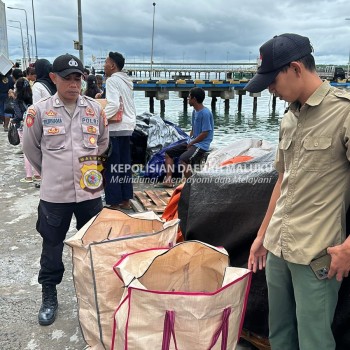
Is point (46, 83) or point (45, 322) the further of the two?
point (46, 83)

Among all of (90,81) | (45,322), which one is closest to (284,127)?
(45,322)

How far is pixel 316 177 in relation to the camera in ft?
5.31

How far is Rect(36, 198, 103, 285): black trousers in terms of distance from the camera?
273 centimetres

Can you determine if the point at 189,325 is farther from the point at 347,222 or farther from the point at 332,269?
the point at 347,222

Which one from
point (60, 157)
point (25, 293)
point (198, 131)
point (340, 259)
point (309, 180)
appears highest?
point (309, 180)

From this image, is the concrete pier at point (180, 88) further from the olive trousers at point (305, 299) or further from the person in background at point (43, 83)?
the olive trousers at point (305, 299)

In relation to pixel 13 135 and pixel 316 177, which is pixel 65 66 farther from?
pixel 13 135

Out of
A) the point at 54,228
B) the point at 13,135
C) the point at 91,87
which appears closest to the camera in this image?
the point at 54,228

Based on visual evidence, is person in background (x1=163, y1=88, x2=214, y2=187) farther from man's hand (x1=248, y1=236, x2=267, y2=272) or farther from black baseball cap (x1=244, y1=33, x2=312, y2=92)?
black baseball cap (x1=244, y1=33, x2=312, y2=92)

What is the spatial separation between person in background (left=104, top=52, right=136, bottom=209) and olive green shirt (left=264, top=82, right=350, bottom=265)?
3.05 meters

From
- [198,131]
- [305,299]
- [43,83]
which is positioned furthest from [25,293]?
[198,131]

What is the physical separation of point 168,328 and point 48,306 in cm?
147

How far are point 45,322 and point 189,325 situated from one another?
1.48m

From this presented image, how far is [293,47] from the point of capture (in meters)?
1.59
